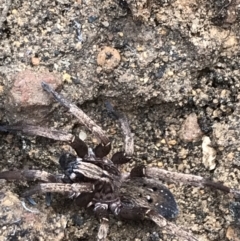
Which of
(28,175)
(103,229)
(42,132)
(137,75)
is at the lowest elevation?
(103,229)

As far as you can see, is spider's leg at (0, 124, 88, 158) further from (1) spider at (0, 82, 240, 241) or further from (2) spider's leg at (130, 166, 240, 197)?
(2) spider's leg at (130, 166, 240, 197)

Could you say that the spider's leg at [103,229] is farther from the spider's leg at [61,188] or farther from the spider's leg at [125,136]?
the spider's leg at [125,136]

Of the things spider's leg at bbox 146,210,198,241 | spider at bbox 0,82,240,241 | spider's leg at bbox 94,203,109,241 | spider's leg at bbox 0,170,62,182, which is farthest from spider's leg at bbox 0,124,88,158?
spider's leg at bbox 146,210,198,241

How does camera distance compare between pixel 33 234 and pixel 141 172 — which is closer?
pixel 33 234

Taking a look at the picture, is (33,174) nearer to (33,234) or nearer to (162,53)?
(33,234)

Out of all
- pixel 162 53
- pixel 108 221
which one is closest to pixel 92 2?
pixel 162 53

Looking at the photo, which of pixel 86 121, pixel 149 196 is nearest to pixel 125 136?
pixel 86 121

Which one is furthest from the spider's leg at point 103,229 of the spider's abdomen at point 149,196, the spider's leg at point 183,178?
the spider's leg at point 183,178

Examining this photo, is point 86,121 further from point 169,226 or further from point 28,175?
point 169,226
